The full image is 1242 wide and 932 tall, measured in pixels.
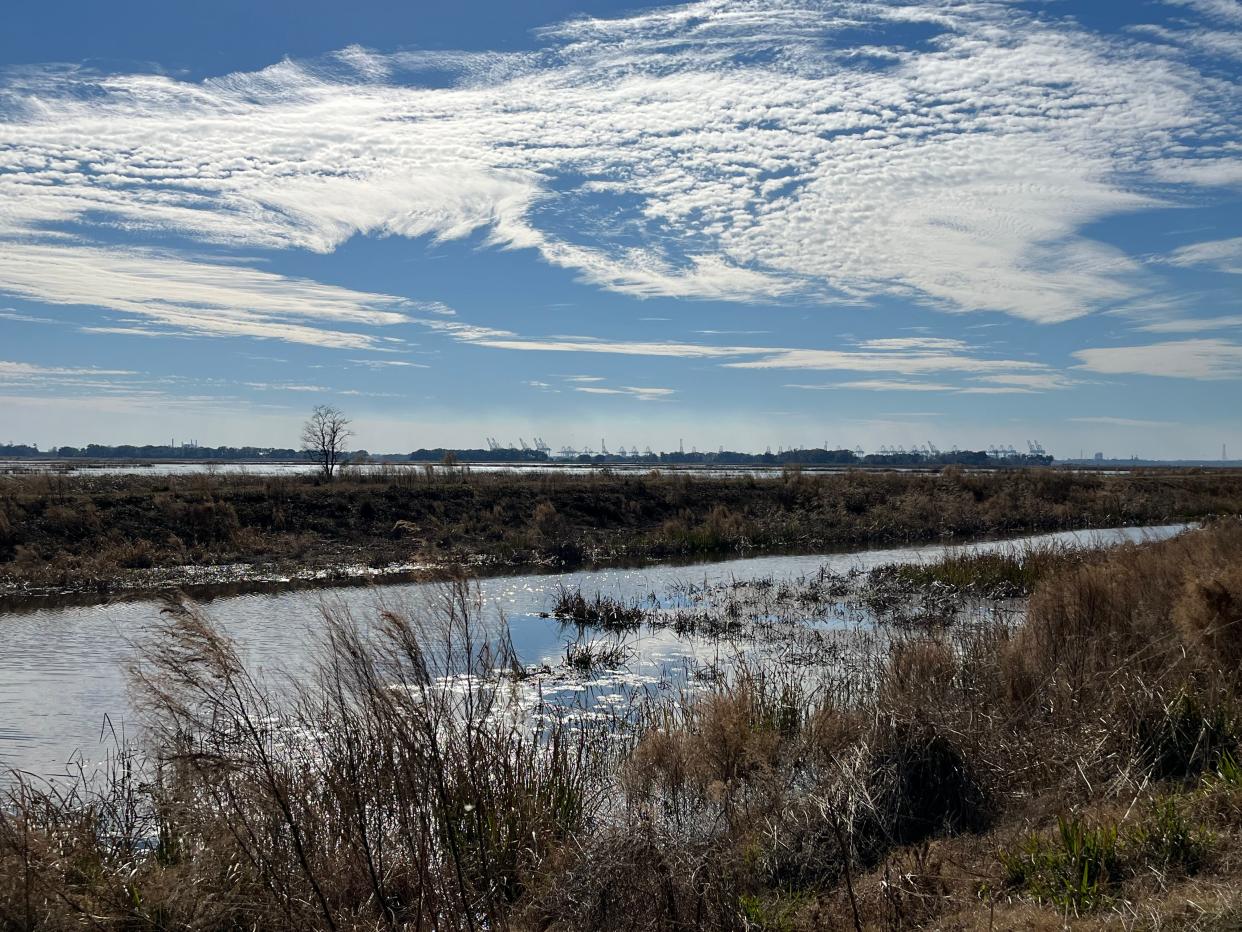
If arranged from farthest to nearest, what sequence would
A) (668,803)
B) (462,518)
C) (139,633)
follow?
(462,518)
(139,633)
(668,803)

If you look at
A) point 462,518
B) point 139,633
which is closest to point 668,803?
point 139,633

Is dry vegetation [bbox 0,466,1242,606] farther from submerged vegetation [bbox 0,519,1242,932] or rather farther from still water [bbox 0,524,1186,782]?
submerged vegetation [bbox 0,519,1242,932]

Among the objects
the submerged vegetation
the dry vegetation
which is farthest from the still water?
the dry vegetation

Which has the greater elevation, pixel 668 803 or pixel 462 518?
pixel 462 518

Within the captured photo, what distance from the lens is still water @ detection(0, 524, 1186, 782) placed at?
37.1ft

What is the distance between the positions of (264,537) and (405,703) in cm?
2806

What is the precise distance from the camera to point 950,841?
7.39m

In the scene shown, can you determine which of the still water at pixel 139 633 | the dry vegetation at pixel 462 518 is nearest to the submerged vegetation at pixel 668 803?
the still water at pixel 139 633

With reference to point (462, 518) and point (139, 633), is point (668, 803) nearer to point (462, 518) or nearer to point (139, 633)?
point (139, 633)

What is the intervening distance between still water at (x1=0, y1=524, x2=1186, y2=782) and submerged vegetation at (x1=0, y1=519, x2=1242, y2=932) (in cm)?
97

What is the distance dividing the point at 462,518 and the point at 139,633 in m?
20.2

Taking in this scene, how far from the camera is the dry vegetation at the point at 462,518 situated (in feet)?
92.2

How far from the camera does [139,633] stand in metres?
17.7

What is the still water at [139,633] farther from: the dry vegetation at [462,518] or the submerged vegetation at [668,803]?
the dry vegetation at [462,518]
